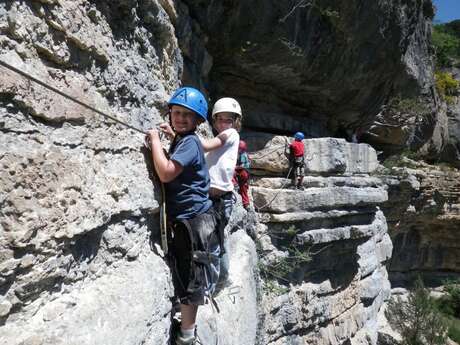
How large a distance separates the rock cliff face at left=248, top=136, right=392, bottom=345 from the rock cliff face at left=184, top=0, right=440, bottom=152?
1.25 metres

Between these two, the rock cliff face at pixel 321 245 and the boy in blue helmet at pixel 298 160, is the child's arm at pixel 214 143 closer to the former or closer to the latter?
the rock cliff face at pixel 321 245

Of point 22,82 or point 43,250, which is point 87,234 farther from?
point 22,82

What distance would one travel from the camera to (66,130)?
162 cm

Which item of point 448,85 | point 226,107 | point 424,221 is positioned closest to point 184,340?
point 226,107

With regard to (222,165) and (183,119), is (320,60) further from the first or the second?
(183,119)

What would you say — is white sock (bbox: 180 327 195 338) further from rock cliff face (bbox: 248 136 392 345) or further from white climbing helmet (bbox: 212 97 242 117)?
rock cliff face (bbox: 248 136 392 345)

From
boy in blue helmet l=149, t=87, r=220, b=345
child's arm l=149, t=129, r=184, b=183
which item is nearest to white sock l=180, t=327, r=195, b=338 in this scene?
boy in blue helmet l=149, t=87, r=220, b=345

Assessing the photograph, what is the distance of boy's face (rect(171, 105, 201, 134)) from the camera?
6.83 ft

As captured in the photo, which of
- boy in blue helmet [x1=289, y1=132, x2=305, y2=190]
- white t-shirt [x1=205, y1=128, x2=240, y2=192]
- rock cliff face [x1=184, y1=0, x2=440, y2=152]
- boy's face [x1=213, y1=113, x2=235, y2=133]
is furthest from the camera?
boy in blue helmet [x1=289, y1=132, x2=305, y2=190]

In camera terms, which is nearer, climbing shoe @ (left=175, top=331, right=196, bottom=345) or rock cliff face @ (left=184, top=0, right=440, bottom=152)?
climbing shoe @ (left=175, top=331, right=196, bottom=345)

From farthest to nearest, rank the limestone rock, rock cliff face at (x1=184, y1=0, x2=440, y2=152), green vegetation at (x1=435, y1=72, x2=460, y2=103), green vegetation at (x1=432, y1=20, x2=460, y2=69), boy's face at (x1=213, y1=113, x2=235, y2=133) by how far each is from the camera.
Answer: green vegetation at (x1=432, y1=20, x2=460, y2=69) → green vegetation at (x1=435, y1=72, x2=460, y2=103) → the limestone rock → rock cliff face at (x1=184, y1=0, x2=440, y2=152) → boy's face at (x1=213, y1=113, x2=235, y2=133)

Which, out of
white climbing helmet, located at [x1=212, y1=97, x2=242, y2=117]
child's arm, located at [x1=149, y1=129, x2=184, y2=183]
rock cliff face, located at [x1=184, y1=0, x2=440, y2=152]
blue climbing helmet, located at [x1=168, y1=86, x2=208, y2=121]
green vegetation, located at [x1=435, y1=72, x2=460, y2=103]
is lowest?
child's arm, located at [x1=149, y1=129, x2=184, y2=183]

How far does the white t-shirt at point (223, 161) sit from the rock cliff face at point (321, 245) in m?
3.04

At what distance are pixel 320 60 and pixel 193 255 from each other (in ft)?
18.5
